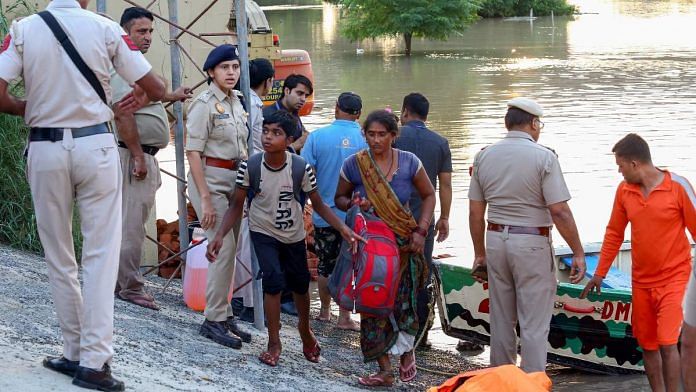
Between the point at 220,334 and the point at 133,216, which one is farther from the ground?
the point at 133,216

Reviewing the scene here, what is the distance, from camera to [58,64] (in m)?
5.04

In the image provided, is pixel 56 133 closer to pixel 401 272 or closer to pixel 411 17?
pixel 401 272

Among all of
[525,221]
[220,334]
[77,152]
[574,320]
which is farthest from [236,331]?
[574,320]

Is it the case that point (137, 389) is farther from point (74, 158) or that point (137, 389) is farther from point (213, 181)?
point (213, 181)

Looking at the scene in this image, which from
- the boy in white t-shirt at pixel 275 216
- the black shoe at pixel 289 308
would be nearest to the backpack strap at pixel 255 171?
the boy in white t-shirt at pixel 275 216

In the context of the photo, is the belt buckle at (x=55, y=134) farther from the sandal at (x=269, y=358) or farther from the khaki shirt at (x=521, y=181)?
the khaki shirt at (x=521, y=181)

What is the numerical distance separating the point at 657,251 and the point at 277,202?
229 centimetres

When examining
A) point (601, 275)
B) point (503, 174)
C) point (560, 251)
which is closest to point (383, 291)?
point (503, 174)

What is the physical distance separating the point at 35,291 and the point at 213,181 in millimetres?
1302

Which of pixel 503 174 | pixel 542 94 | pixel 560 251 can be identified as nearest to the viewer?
pixel 503 174

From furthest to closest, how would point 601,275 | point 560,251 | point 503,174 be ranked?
point 560,251 < point 601,275 < point 503,174

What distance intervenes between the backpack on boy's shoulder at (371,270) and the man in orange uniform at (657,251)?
4.84 feet

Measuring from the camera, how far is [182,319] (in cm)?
754

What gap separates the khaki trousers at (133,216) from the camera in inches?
293
